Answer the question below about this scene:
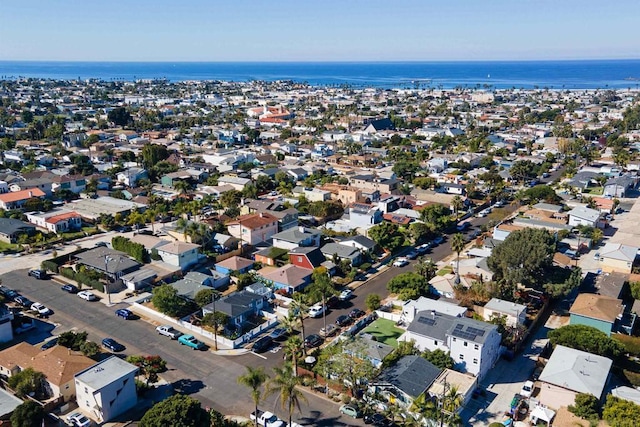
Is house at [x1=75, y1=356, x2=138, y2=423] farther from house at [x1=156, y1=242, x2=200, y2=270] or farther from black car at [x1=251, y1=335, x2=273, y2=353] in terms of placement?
house at [x1=156, y1=242, x2=200, y2=270]

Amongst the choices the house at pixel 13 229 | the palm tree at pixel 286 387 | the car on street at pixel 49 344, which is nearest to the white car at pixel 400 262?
the palm tree at pixel 286 387

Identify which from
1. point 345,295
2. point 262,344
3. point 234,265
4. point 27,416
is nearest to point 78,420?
point 27,416

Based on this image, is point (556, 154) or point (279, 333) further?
point (556, 154)

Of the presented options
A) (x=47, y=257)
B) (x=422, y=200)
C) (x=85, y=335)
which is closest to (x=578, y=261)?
(x=422, y=200)

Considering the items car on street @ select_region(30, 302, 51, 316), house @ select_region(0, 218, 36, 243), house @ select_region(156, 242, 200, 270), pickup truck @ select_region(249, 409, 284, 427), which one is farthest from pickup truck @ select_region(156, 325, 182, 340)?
house @ select_region(0, 218, 36, 243)

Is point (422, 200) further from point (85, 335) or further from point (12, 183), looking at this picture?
point (12, 183)
